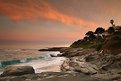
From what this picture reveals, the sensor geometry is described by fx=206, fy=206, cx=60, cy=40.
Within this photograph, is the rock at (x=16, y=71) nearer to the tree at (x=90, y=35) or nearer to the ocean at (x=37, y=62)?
→ the ocean at (x=37, y=62)

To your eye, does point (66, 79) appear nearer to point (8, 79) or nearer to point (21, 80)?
point (21, 80)

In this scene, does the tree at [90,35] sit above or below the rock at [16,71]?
above

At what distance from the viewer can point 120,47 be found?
1464 inches

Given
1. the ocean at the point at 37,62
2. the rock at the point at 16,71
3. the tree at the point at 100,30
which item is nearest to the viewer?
the rock at the point at 16,71

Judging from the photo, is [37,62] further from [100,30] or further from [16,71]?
[100,30]

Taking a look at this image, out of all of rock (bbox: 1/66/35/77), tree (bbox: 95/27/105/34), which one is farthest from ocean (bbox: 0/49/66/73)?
tree (bbox: 95/27/105/34)

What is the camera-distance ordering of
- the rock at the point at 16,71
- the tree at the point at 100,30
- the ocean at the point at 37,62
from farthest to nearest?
the tree at the point at 100,30 → the ocean at the point at 37,62 → the rock at the point at 16,71

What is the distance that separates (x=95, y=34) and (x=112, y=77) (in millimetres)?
103080

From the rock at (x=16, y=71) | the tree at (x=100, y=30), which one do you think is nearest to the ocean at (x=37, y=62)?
the rock at (x=16, y=71)

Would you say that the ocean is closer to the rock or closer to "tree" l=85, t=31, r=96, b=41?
the rock

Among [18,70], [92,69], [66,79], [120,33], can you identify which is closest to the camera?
[66,79]

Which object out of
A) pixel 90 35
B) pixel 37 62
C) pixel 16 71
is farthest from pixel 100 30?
pixel 16 71

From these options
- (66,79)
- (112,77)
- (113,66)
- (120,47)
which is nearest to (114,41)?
(120,47)

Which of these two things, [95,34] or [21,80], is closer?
[21,80]
